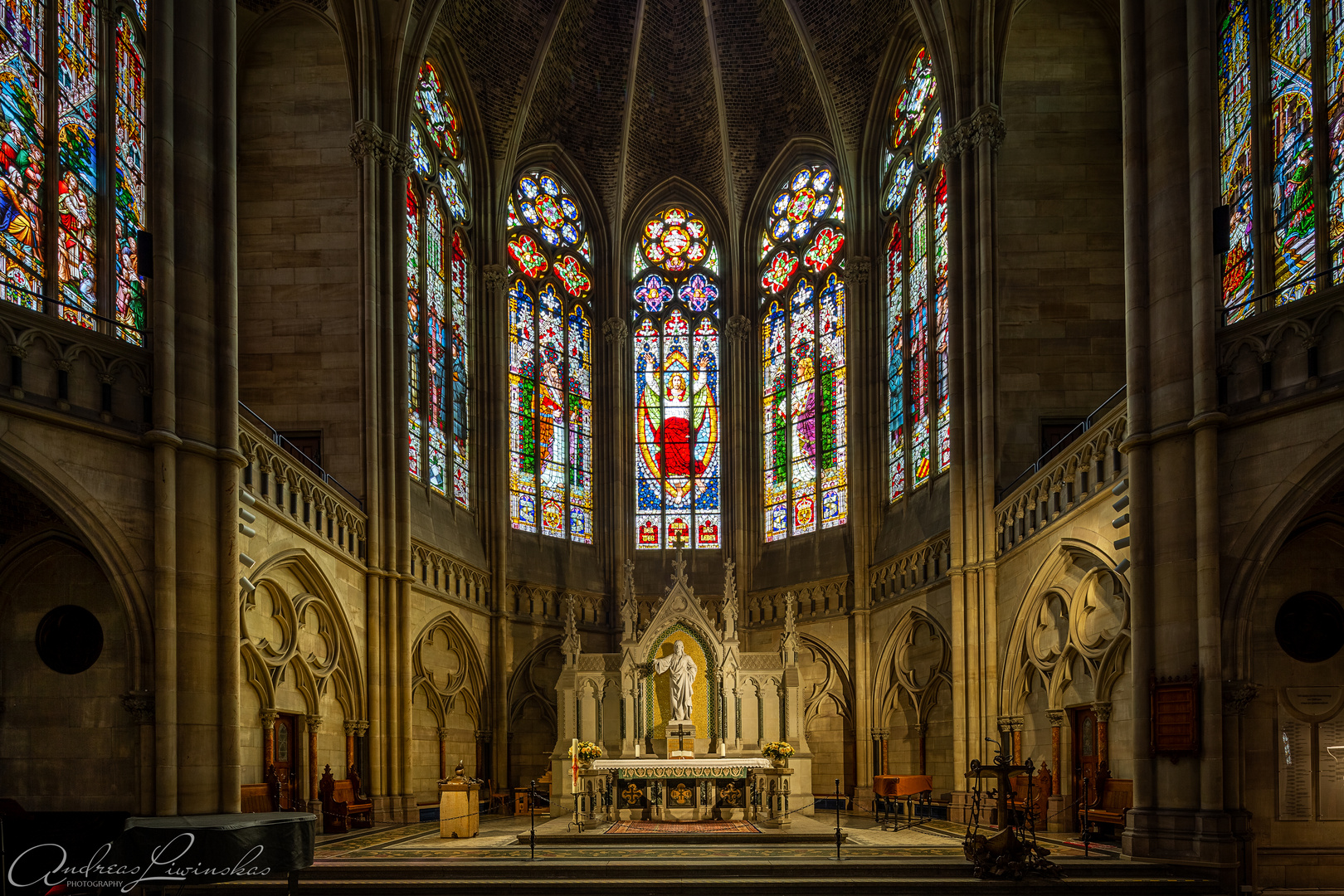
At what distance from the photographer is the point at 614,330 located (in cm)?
3266

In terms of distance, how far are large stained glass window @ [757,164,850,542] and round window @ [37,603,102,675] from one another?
58.3 feet

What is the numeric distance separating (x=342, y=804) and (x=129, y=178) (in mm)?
9878

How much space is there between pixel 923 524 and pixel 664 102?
1324 cm

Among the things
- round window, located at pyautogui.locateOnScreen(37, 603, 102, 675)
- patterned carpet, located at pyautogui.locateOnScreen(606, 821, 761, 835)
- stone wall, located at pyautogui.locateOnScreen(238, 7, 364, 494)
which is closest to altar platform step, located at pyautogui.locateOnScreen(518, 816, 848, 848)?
patterned carpet, located at pyautogui.locateOnScreen(606, 821, 761, 835)

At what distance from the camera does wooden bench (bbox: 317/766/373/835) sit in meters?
20.2

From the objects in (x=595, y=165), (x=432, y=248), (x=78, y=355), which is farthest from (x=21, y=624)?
(x=595, y=165)

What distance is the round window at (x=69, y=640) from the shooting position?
15.4 metres

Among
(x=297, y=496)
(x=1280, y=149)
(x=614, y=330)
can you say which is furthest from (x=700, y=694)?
(x=1280, y=149)

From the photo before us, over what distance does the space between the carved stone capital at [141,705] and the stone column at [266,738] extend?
422cm

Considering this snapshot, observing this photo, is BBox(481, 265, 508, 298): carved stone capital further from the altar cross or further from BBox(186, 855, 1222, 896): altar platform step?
BBox(186, 855, 1222, 896): altar platform step

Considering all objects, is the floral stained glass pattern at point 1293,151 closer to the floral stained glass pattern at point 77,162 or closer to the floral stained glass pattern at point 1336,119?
the floral stained glass pattern at point 1336,119

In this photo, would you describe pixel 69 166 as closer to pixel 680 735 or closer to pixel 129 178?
pixel 129 178

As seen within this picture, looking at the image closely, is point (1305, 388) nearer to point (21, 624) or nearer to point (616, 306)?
point (21, 624)

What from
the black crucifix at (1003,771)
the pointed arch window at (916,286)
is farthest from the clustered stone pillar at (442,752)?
the black crucifix at (1003,771)
